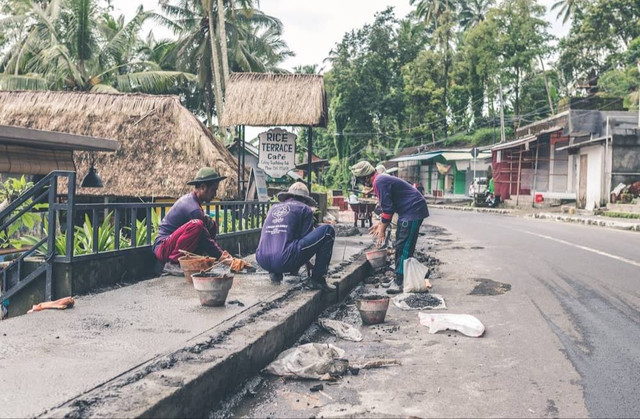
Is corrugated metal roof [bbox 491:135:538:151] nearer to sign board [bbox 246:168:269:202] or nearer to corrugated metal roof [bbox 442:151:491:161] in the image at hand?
corrugated metal roof [bbox 442:151:491:161]

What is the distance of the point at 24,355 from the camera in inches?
151

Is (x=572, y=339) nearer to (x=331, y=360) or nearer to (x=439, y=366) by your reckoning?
(x=439, y=366)

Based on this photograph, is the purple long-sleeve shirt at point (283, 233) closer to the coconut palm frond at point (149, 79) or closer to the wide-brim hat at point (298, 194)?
the wide-brim hat at point (298, 194)

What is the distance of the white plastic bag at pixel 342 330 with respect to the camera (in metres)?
5.43

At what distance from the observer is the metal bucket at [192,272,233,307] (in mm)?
5449

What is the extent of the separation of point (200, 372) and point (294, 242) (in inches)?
128

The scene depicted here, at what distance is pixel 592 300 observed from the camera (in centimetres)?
700

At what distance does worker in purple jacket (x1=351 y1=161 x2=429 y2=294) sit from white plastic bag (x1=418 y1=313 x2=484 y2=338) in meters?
1.93

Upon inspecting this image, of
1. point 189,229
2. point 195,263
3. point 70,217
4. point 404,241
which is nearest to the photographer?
point 70,217

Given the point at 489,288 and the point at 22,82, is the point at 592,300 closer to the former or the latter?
the point at 489,288

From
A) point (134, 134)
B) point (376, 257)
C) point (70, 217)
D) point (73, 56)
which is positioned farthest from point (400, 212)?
point (73, 56)

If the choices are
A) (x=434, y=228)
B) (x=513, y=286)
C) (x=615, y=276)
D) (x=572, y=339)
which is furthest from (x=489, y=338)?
(x=434, y=228)

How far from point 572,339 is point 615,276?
12.9 feet

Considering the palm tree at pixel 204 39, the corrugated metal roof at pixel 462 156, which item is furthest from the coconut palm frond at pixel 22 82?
the corrugated metal roof at pixel 462 156
